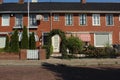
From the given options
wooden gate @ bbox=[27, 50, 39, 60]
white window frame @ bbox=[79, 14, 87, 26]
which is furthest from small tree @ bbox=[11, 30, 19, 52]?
white window frame @ bbox=[79, 14, 87, 26]

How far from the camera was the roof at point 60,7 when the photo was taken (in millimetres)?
42906

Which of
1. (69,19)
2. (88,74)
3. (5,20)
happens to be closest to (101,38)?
(69,19)

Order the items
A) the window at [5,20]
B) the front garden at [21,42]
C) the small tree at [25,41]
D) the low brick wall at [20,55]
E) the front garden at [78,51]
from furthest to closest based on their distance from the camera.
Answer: the window at [5,20]
the small tree at [25,41]
the front garden at [21,42]
the front garden at [78,51]
the low brick wall at [20,55]

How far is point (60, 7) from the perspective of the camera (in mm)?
44375

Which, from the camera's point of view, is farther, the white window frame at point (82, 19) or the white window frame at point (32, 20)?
the white window frame at point (82, 19)

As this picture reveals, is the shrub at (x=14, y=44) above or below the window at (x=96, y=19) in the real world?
below

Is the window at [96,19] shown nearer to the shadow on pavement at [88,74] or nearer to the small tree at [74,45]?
the small tree at [74,45]

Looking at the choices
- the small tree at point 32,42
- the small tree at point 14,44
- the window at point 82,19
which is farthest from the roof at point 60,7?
the small tree at point 14,44

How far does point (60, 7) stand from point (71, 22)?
Result: 2.85m

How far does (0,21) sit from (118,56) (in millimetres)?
18146

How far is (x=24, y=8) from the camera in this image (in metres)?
43.8

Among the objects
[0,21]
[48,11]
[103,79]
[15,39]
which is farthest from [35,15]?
[103,79]

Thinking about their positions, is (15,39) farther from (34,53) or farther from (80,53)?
(80,53)

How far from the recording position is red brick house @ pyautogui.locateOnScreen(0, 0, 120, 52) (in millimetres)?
42719
